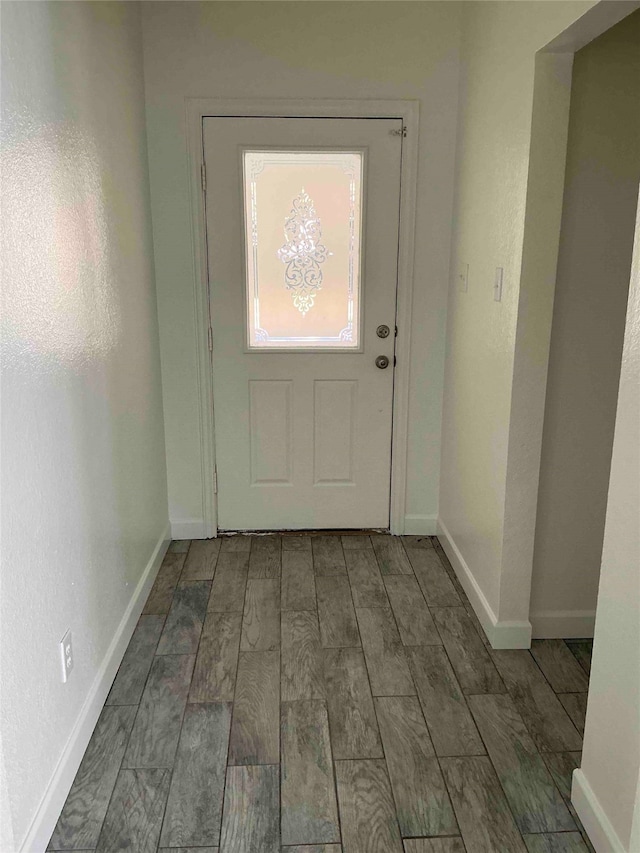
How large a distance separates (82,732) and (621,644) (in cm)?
150

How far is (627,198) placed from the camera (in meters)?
2.35

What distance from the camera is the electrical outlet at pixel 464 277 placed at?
302cm

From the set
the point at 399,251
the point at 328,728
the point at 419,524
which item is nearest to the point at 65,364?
the point at 328,728

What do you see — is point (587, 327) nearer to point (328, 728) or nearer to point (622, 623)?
point (622, 623)

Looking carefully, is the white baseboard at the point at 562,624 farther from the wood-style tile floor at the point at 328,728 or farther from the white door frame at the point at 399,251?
the white door frame at the point at 399,251

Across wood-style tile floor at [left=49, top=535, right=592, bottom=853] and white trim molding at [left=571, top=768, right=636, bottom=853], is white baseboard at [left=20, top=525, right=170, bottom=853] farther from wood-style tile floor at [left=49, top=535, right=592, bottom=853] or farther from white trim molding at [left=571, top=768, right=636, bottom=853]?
white trim molding at [left=571, top=768, right=636, bottom=853]

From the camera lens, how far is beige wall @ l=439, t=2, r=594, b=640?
2342 mm

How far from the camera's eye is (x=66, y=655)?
1.93m

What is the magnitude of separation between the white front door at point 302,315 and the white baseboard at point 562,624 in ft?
3.68

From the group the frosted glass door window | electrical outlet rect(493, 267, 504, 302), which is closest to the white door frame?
the frosted glass door window

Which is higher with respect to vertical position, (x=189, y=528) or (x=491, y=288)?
(x=491, y=288)

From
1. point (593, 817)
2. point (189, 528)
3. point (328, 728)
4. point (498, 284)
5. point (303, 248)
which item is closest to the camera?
point (593, 817)

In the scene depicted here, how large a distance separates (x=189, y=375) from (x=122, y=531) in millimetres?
1043

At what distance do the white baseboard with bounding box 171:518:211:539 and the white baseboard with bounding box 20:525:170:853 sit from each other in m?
0.57
